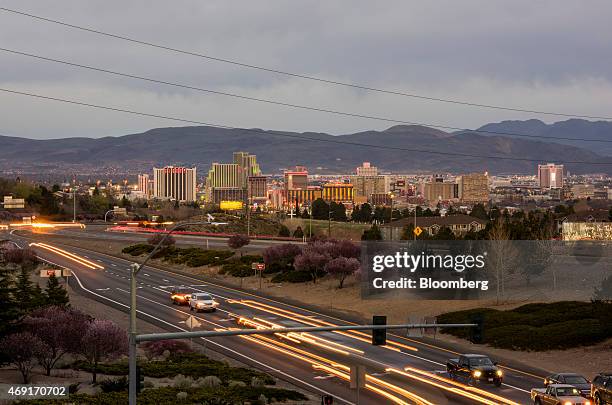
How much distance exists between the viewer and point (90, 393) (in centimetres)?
3828

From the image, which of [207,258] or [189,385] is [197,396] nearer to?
[189,385]

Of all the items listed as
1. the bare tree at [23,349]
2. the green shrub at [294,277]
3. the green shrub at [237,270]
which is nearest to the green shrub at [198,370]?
the bare tree at [23,349]

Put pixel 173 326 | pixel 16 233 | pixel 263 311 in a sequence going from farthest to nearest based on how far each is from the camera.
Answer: pixel 16 233, pixel 263 311, pixel 173 326

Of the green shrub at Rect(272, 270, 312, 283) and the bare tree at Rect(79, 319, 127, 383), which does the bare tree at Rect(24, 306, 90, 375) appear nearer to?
the bare tree at Rect(79, 319, 127, 383)

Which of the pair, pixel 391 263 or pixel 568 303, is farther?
pixel 391 263

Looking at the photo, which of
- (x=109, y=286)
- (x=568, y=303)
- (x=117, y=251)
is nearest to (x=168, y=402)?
(x=568, y=303)

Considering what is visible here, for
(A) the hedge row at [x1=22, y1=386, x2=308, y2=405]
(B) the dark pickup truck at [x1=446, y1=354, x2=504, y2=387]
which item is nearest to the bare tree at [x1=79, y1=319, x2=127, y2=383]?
(A) the hedge row at [x1=22, y1=386, x2=308, y2=405]

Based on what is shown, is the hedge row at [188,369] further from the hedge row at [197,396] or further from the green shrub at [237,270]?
the green shrub at [237,270]

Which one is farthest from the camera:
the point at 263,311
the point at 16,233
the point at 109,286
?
the point at 16,233

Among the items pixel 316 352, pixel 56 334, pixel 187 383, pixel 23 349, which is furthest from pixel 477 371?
pixel 23 349

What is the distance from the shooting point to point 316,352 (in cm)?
5391

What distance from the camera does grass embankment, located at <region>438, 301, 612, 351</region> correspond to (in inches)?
2151

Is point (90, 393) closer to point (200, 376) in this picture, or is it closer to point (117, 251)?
point (200, 376)

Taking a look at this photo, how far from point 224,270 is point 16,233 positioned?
258 feet
